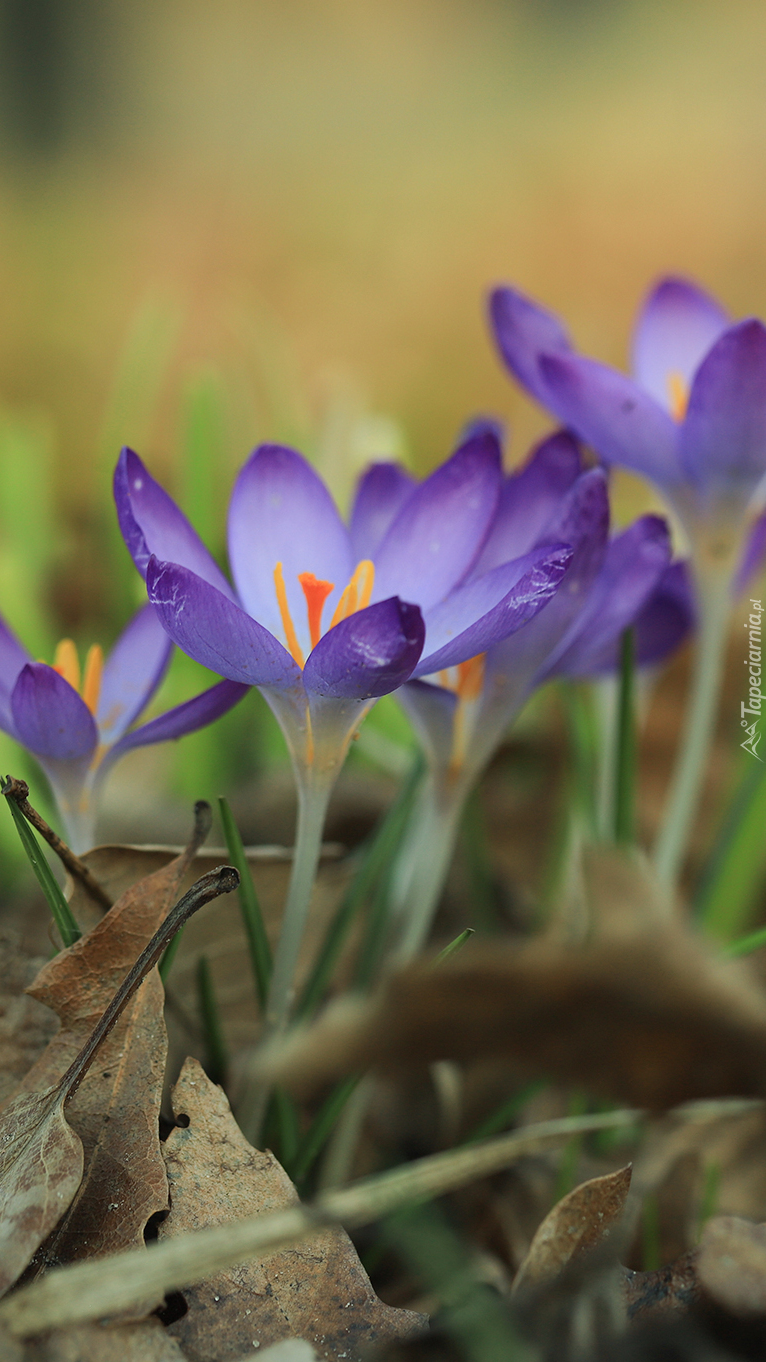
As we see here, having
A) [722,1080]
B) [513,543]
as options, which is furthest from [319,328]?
[722,1080]

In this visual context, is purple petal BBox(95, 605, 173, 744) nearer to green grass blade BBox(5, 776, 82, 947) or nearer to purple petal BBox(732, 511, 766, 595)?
green grass blade BBox(5, 776, 82, 947)

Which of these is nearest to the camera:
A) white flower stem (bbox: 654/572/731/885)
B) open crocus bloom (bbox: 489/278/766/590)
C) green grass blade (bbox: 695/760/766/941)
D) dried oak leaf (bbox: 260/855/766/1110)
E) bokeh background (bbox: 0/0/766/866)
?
dried oak leaf (bbox: 260/855/766/1110)

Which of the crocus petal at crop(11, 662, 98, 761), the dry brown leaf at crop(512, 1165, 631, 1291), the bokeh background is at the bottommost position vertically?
the dry brown leaf at crop(512, 1165, 631, 1291)

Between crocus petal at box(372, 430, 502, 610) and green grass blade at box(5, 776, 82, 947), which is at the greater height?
crocus petal at box(372, 430, 502, 610)

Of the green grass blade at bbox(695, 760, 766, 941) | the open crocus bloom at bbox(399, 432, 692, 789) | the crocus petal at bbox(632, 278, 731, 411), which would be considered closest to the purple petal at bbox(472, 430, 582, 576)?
the open crocus bloom at bbox(399, 432, 692, 789)

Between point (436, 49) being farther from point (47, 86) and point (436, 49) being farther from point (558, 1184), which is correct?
point (558, 1184)

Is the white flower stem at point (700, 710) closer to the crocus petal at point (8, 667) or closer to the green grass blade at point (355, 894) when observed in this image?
the green grass blade at point (355, 894)

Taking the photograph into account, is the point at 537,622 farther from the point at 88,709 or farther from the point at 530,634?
the point at 88,709
